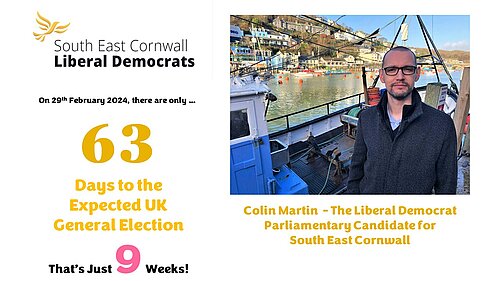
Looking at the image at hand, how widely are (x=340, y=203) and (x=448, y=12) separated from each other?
1260mm

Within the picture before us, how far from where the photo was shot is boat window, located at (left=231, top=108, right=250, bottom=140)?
1.54 meters

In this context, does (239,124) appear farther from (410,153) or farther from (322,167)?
(410,153)

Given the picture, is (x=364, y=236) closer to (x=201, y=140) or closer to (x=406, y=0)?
(x=201, y=140)

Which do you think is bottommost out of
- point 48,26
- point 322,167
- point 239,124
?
point 322,167

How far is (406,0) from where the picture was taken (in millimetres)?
1493

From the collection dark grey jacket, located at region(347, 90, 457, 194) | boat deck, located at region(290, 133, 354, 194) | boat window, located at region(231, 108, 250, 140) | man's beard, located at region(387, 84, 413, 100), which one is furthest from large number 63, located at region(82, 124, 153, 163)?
man's beard, located at region(387, 84, 413, 100)

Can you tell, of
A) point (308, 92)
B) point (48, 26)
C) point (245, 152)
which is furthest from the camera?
point (308, 92)

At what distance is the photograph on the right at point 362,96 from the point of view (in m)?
1.49

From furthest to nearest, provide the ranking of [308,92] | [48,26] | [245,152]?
[308,92], [245,152], [48,26]

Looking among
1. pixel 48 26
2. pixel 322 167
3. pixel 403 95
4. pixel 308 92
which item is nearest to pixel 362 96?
pixel 403 95

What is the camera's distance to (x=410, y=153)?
4.86ft

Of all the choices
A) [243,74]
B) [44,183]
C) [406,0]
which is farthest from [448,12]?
[44,183]

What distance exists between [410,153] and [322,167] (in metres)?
0.51

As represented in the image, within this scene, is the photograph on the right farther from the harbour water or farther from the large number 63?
the large number 63
